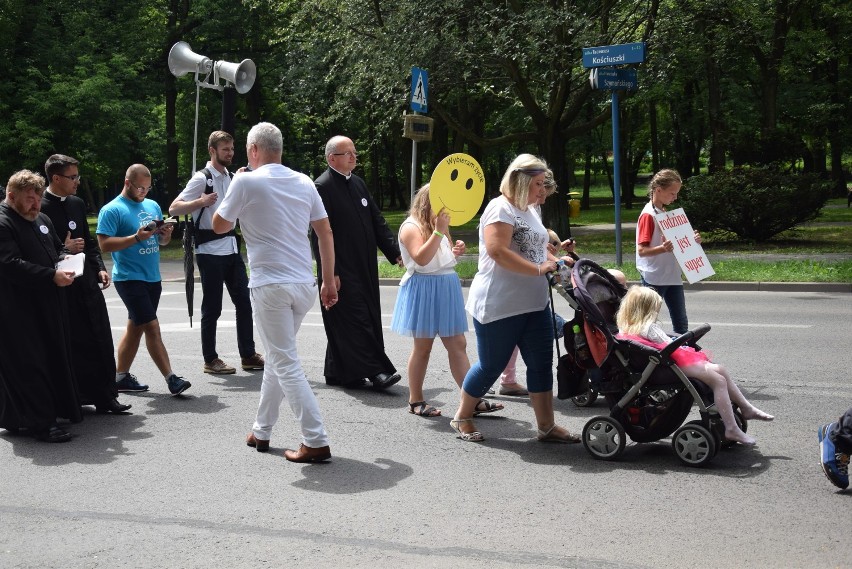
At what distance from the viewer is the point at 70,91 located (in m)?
29.0

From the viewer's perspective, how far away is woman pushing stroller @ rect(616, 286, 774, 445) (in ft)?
19.1

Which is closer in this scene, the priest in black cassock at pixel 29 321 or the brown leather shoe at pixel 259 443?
the brown leather shoe at pixel 259 443

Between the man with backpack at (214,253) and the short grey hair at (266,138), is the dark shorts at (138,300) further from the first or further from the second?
the short grey hair at (266,138)

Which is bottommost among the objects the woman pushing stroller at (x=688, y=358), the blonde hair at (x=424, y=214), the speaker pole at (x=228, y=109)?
the woman pushing stroller at (x=688, y=358)

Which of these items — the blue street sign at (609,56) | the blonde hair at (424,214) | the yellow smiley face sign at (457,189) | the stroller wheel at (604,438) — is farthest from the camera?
the blue street sign at (609,56)

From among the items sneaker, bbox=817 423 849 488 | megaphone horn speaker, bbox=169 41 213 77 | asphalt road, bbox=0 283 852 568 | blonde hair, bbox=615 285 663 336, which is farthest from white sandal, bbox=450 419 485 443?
megaphone horn speaker, bbox=169 41 213 77

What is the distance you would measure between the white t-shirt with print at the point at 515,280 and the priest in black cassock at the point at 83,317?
3.02m

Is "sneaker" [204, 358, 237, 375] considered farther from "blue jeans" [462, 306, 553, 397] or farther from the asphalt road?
"blue jeans" [462, 306, 553, 397]

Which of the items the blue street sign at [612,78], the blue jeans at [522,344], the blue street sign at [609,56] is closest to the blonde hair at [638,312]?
the blue jeans at [522,344]

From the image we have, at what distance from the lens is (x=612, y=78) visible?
54.6ft

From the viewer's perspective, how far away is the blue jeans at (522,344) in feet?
20.6

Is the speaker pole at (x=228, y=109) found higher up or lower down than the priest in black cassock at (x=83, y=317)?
higher up

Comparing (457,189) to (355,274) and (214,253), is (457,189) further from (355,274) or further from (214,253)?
(214,253)

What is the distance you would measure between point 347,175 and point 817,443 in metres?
3.94
